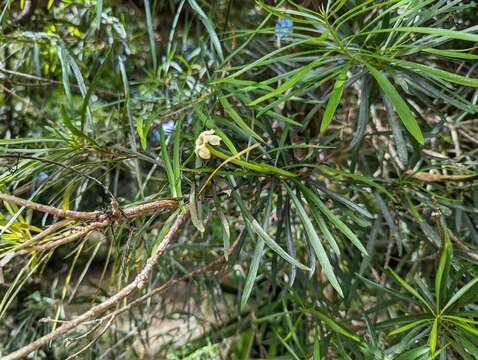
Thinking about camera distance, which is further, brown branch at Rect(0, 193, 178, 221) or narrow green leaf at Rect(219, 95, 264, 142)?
narrow green leaf at Rect(219, 95, 264, 142)

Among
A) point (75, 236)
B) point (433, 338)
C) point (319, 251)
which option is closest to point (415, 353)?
point (433, 338)

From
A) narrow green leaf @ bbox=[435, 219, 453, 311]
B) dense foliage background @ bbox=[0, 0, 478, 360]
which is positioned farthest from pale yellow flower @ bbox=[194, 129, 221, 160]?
narrow green leaf @ bbox=[435, 219, 453, 311]

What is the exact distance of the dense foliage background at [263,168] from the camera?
1.64 feet

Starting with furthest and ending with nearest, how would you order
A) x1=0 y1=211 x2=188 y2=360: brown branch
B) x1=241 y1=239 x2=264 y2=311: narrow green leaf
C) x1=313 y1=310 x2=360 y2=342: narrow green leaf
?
x1=313 y1=310 x2=360 y2=342: narrow green leaf, x1=241 y1=239 x2=264 y2=311: narrow green leaf, x1=0 y1=211 x2=188 y2=360: brown branch

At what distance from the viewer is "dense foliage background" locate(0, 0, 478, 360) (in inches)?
19.7

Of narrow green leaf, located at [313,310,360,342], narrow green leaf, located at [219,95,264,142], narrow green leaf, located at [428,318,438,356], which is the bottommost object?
narrow green leaf, located at [313,310,360,342]

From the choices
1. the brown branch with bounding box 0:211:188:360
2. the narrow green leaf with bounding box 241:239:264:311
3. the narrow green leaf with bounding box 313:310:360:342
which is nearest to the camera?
the brown branch with bounding box 0:211:188:360

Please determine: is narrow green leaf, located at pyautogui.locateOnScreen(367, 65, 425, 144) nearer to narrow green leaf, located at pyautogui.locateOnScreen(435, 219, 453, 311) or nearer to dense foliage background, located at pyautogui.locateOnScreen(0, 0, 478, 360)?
dense foliage background, located at pyautogui.locateOnScreen(0, 0, 478, 360)

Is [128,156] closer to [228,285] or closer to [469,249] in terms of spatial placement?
[469,249]

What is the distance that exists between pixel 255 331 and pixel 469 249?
563 mm

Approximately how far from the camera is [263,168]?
50 centimetres

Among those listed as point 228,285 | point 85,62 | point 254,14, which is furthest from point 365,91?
point 228,285

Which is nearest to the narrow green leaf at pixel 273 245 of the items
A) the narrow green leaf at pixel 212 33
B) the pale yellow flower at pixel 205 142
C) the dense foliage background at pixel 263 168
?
the dense foliage background at pixel 263 168

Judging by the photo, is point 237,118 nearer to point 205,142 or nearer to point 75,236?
point 205,142
